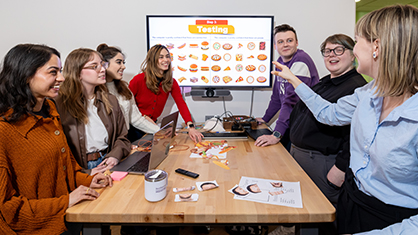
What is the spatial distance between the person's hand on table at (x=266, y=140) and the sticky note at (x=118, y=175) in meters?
0.98

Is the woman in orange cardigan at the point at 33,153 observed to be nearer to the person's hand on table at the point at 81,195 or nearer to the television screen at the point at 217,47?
the person's hand on table at the point at 81,195

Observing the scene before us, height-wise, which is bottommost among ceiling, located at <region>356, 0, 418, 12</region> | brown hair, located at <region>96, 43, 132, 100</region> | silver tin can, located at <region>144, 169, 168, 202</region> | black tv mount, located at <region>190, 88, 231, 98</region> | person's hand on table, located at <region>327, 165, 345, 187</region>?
person's hand on table, located at <region>327, 165, 345, 187</region>

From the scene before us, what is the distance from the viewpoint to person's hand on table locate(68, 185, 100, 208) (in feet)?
3.45

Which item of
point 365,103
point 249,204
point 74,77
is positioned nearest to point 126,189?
point 249,204

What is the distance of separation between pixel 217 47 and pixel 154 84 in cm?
90

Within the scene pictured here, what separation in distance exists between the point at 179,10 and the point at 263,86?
130 centimetres

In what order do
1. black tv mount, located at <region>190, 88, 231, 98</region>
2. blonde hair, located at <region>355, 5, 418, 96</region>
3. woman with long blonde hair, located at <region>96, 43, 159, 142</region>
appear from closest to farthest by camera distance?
blonde hair, located at <region>355, 5, 418, 96</region> < woman with long blonde hair, located at <region>96, 43, 159, 142</region> < black tv mount, located at <region>190, 88, 231, 98</region>

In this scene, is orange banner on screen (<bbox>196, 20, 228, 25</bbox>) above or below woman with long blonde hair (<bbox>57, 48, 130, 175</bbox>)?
above

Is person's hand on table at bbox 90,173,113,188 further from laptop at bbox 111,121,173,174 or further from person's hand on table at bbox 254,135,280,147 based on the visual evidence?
person's hand on table at bbox 254,135,280,147

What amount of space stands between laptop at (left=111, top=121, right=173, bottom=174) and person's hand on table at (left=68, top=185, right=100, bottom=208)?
297 millimetres

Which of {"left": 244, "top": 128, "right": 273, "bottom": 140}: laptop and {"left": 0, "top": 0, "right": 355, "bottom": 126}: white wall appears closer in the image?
{"left": 244, "top": 128, "right": 273, "bottom": 140}: laptop

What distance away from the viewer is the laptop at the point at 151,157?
4.52 ft

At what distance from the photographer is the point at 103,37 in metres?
2.93

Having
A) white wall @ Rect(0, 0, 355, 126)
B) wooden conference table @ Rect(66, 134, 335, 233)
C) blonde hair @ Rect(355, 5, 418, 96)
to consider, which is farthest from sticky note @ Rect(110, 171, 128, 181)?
white wall @ Rect(0, 0, 355, 126)
